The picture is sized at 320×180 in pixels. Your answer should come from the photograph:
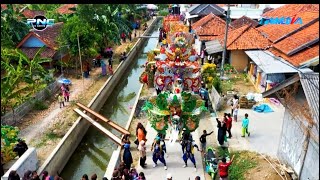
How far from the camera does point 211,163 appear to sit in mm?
9625

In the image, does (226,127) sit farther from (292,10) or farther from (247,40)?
(292,10)

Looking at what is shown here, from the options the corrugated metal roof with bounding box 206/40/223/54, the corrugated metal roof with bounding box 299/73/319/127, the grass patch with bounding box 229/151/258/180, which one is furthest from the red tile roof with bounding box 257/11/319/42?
the corrugated metal roof with bounding box 299/73/319/127

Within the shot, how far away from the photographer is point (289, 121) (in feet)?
31.0

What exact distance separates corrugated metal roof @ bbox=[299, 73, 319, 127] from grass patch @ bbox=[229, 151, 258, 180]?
310cm

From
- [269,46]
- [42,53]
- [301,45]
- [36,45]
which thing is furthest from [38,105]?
[269,46]

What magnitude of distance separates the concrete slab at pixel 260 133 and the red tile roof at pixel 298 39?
2666 mm

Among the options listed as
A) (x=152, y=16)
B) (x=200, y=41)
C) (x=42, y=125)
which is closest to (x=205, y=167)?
(x=42, y=125)

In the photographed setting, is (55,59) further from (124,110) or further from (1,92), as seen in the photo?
(1,92)

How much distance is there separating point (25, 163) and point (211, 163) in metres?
5.00

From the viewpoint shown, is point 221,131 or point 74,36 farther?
point 74,36

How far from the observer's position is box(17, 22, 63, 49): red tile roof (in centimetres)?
1853

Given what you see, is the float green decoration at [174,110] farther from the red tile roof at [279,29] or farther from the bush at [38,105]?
the red tile roof at [279,29]

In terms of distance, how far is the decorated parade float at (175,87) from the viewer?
10000 millimetres

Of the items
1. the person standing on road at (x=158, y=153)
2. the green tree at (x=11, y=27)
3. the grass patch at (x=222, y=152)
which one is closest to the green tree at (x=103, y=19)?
the green tree at (x=11, y=27)
